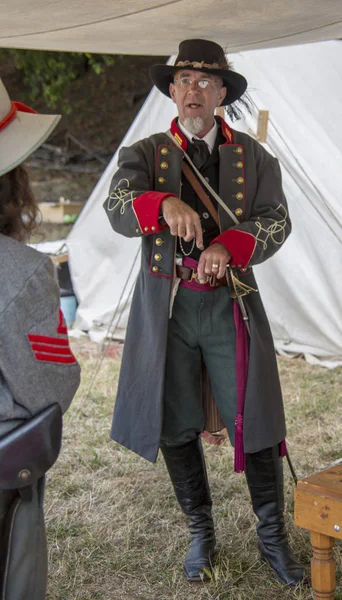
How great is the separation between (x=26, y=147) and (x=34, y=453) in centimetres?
63

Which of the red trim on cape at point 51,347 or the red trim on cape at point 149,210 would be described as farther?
the red trim on cape at point 149,210

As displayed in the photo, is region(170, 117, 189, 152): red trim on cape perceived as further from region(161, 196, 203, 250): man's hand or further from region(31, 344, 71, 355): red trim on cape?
region(31, 344, 71, 355): red trim on cape

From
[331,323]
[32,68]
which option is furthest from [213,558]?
[32,68]

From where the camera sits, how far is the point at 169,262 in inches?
98.2

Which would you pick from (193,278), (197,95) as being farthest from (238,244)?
(197,95)

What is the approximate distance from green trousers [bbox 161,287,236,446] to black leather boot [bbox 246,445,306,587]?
15 centimetres

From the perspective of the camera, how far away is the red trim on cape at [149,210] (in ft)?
7.61

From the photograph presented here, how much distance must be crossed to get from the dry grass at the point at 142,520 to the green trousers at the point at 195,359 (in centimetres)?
50

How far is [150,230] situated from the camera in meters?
2.35

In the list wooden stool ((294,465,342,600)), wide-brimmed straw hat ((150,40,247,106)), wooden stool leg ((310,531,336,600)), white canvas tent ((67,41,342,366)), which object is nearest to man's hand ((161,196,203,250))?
wide-brimmed straw hat ((150,40,247,106))

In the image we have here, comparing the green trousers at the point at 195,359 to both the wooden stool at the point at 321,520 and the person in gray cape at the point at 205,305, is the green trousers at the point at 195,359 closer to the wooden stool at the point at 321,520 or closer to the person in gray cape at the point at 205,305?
the person in gray cape at the point at 205,305

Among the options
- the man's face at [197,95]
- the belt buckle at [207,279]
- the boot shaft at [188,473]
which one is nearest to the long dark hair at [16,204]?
the belt buckle at [207,279]

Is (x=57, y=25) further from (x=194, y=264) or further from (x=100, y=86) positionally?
(x=100, y=86)

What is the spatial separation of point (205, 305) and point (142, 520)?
3.55ft
